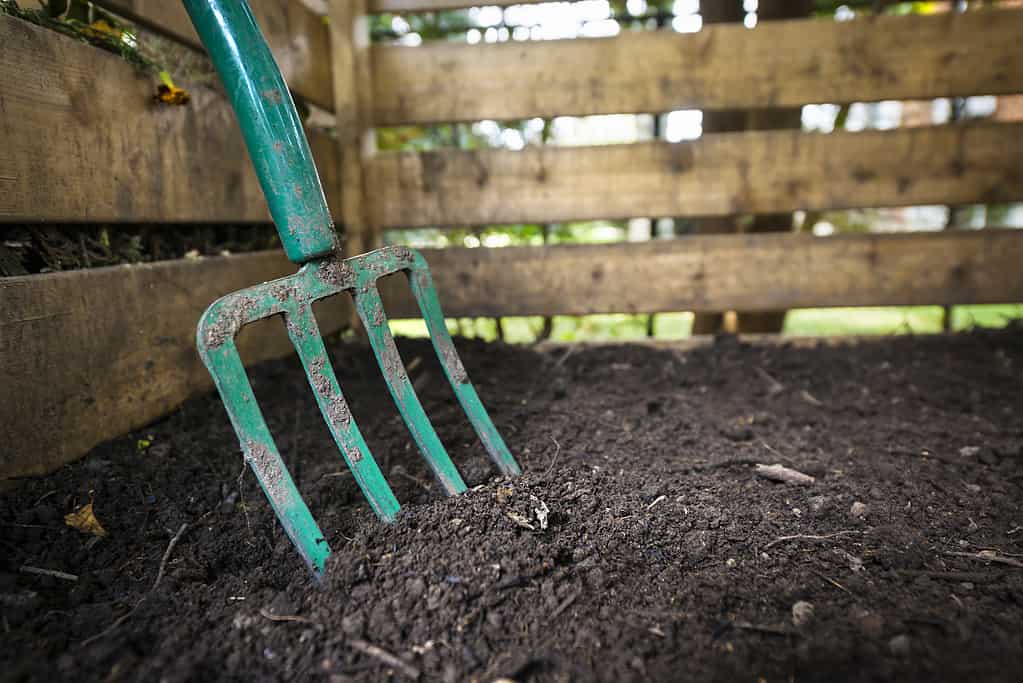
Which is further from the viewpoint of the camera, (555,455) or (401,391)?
(555,455)

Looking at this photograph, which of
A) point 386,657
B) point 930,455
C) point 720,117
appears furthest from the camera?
point 720,117

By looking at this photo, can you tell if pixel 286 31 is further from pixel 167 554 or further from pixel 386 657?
pixel 386 657

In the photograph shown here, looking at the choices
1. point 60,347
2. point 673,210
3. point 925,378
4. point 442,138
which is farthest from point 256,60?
point 925,378

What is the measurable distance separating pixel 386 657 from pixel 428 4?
2162 millimetres

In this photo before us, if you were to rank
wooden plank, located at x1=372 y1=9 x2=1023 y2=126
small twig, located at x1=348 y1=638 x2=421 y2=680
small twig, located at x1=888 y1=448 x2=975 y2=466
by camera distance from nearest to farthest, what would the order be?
small twig, located at x1=348 y1=638 x2=421 y2=680 → small twig, located at x1=888 y1=448 x2=975 y2=466 → wooden plank, located at x1=372 y1=9 x2=1023 y2=126

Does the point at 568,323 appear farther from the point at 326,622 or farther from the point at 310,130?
the point at 326,622

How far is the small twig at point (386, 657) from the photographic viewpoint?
96 centimetres

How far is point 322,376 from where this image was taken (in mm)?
1276

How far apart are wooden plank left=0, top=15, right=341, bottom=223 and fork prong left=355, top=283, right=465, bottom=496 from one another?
60 cm

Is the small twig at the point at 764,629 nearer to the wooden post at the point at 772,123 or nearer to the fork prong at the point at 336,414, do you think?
the fork prong at the point at 336,414

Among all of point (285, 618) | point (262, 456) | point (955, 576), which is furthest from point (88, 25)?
point (955, 576)

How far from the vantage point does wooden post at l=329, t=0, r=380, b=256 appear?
2.33 meters

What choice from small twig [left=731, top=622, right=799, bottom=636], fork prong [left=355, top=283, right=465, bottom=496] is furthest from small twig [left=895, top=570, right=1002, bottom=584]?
fork prong [left=355, top=283, right=465, bottom=496]

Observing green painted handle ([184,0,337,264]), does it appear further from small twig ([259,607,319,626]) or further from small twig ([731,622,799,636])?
small twig ([731,622,799,636])
